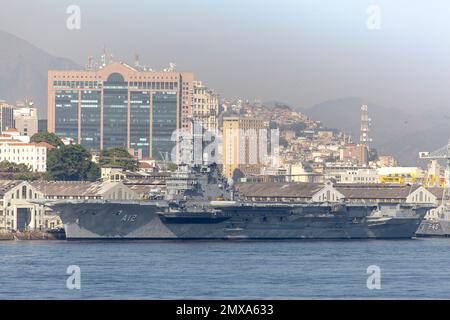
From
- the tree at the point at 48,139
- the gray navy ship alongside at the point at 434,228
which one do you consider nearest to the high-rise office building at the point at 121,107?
the tree at the point at 48,139

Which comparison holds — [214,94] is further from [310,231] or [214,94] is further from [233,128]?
[310,231]

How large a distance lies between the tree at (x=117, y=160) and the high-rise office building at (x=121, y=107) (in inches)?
2057

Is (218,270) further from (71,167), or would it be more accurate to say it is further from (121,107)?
(121,107)

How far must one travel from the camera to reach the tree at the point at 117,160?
343 feet

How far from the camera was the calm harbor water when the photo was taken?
28516 millimetres

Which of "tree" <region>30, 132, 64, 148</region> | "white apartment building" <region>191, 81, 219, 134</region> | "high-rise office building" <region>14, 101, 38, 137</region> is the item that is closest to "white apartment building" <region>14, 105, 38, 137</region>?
"high-rise office building" <region>14, 101, 38, 137</region>

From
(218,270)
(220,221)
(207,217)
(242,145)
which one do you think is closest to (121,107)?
(242,145)

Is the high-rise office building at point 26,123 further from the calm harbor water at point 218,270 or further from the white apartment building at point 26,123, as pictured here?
the calm harbor water at point 218,270

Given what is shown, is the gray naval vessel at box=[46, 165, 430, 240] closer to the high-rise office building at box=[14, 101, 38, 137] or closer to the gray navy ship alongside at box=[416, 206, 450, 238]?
the gray navy ship alongside at box=[416, 206, 450, 238]

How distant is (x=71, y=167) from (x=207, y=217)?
35.8m
